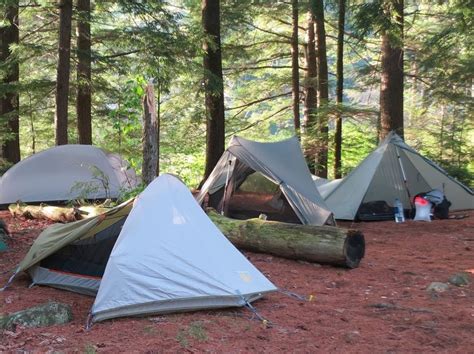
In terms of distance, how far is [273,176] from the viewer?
24.8 feet

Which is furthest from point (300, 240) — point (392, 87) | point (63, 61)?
point (63, 61)

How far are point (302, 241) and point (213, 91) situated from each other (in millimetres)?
6027

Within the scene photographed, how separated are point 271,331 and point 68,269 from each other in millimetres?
2239

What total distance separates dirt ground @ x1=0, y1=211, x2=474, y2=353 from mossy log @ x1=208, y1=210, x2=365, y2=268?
0.13 meters

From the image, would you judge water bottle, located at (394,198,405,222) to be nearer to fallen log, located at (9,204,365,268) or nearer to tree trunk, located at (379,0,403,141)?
tree trunk, located at (379,0,403,141)

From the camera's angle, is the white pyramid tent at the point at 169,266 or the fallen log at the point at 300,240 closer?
the white pyramid tent at the point at 169,266

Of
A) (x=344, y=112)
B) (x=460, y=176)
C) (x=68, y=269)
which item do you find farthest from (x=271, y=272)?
(x=460, y=176)

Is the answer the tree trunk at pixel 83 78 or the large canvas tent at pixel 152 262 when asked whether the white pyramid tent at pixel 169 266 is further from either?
the tree trunk at pixel 83 78

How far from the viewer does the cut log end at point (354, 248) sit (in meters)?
5.49

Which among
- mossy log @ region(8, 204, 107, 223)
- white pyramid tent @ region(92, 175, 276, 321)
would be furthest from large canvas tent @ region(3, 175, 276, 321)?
mossy log @ region(8, 204, 107, 223)

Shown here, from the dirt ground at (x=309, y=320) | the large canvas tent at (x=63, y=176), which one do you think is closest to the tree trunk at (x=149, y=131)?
the dirt ground at (x=309, y=320)

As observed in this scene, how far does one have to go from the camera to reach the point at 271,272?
210 inches

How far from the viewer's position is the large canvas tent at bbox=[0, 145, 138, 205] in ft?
31.3

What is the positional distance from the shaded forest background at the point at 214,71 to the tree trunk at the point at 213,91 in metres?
0.03
